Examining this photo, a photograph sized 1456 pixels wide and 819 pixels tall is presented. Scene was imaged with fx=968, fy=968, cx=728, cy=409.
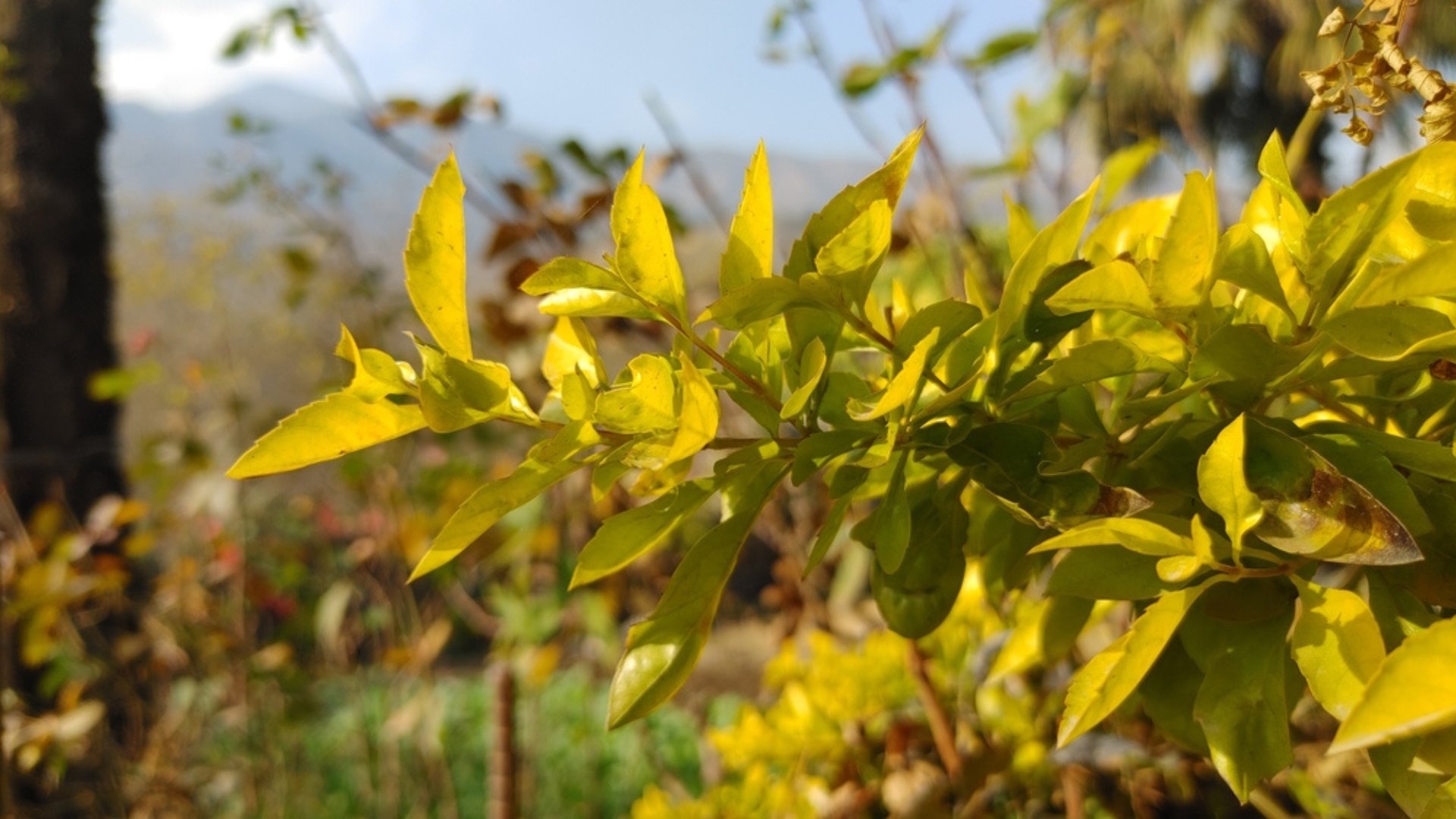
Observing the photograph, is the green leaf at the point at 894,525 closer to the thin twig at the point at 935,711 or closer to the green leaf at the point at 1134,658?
the green leaf at the point at 1134,658

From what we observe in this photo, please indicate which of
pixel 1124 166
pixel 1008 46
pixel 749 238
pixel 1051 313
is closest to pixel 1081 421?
pixel 1051 313

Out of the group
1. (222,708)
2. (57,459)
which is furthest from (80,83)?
(222,708)

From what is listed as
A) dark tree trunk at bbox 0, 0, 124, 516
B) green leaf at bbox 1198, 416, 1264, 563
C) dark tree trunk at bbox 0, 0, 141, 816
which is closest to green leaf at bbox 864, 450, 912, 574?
green leaf at bbox 1198, 416, 1264, 563

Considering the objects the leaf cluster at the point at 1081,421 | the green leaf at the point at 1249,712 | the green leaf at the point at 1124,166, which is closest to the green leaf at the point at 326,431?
the leaf cluster at the point at 1081,421

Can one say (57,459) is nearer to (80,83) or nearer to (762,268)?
(80,83)

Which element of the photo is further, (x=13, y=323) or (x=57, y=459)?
(x=13, y=323)

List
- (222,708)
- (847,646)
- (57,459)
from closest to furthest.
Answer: (847,646) < (57,459) < (222,708)

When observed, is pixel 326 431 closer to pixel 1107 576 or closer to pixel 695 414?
pixel 695 414
